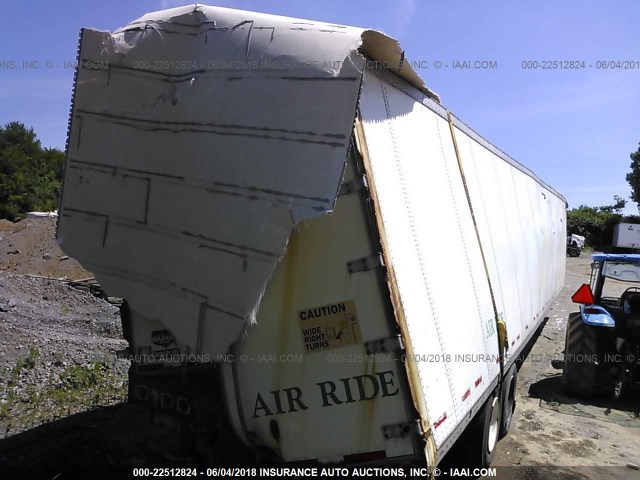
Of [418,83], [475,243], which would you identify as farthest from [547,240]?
[418,83]

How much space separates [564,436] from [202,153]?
5820 mm

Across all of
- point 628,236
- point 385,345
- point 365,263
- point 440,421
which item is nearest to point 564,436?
point 440,421

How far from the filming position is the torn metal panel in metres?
3.45

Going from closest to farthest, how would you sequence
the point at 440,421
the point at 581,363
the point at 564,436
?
the point at 440,421 < the point at 564,436 < the point at 581,363

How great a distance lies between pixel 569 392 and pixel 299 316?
6448mm

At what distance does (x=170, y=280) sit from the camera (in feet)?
12.5

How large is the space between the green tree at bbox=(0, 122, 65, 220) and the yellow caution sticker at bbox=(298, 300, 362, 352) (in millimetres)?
39427

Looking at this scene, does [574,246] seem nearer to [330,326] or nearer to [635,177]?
[635,177]

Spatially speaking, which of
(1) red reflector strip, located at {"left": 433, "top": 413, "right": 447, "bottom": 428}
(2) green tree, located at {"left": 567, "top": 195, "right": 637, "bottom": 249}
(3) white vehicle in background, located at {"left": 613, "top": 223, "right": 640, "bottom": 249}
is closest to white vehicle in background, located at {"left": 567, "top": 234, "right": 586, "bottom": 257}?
(2) green tree, located at {"left": 567, "top": 195, "right": 637, "bottom": 249}

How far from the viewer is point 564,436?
6.96 m

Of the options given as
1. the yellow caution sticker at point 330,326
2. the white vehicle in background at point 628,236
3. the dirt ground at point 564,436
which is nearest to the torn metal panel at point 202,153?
the yellow caution sticker at point 330,326

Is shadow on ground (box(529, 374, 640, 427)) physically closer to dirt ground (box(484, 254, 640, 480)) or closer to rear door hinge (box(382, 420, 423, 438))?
dirt ground (box(484, 254, 640, 480))

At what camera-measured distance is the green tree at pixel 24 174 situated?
40381 mm

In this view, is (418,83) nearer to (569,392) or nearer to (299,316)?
(299,316)
